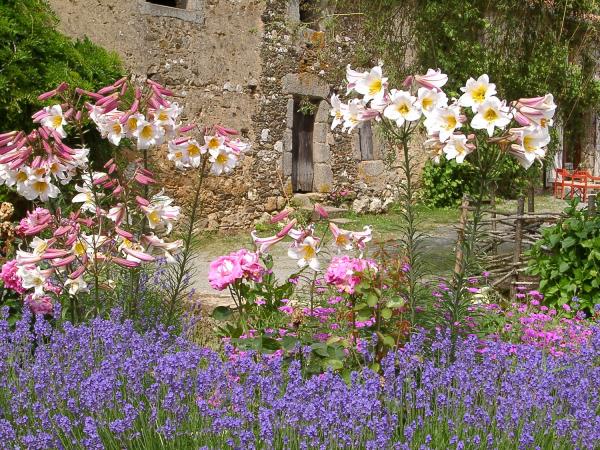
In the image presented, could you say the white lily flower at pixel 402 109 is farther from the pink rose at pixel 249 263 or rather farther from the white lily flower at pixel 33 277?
the white lily flower at pixel 33 277

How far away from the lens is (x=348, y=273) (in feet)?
11.3

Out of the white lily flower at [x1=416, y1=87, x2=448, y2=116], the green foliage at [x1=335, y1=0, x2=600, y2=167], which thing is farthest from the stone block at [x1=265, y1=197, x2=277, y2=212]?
the white lily flower at [x1=416, y1=87, x2=448, y2=116]

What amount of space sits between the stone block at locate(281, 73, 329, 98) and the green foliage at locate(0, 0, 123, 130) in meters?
3.59

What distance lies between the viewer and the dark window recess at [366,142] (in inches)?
507

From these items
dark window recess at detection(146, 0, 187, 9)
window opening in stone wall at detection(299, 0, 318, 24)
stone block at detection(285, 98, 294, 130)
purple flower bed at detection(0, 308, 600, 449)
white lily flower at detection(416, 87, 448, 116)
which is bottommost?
purple flower bed at detection(0, 308, 600, 449)

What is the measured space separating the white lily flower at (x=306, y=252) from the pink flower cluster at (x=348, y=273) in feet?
0.73

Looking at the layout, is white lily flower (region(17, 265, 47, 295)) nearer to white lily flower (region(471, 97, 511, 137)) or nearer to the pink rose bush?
white lily flower (region(471, 97, 511, 137))

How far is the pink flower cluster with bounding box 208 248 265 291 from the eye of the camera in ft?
11.6

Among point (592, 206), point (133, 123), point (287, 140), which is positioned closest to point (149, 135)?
point (133, 123)

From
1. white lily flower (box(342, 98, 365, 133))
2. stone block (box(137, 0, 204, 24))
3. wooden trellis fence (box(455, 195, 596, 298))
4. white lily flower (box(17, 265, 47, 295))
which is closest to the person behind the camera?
white lily flower (box(342, 98, 365, 133))

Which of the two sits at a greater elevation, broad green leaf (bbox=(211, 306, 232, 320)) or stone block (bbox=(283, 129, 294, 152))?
stone block (bbox=(283, 129, 294, 152))

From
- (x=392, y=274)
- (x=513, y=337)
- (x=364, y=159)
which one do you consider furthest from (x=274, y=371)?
(x=364, y=159)

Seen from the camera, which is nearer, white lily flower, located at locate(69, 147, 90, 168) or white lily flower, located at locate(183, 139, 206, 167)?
white lily flower, located at locate(69, 147, 90, 168)

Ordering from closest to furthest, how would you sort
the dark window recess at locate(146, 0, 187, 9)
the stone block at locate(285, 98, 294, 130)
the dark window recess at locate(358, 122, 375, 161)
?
the dark window recess at locate(146, 0, 187, 9) < the stone block at locate(285, 98, 294, 130) < the dark window recess at locate(358, 122, 375, 161)
